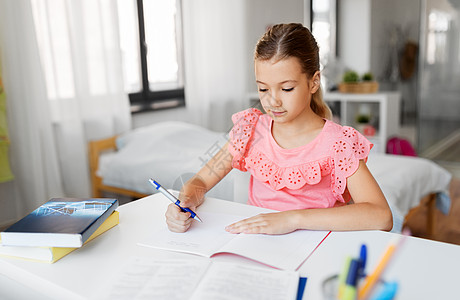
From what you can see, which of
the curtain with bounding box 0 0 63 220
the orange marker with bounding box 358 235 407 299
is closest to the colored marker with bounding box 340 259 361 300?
the orange marker with bounding box 358 235 407 299

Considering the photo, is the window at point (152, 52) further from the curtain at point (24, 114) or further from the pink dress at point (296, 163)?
the pink dress at point (296, 163)

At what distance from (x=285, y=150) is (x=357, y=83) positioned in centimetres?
244

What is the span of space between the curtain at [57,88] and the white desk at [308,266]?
4.56 feet

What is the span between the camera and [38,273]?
0.70m

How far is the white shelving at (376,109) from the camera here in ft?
10.1

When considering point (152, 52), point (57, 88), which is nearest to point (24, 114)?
point (57, 88)

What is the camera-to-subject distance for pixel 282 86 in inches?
37.6

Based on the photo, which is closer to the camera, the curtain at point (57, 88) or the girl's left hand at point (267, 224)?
the girl's left hand at point (267, 224)

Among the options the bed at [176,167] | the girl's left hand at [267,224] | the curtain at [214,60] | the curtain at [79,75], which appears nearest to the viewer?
the girl's left hand at [267,224]

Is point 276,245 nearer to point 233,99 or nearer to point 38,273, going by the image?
point 38,273

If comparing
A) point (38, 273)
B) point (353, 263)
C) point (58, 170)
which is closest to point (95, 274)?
point (38, 273)

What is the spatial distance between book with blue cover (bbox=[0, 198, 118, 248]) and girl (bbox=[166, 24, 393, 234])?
150mm

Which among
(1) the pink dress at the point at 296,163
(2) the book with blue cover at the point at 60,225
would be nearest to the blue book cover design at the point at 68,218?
(2) the book with blue cover at the point at 60,225

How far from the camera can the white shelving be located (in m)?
3.09
